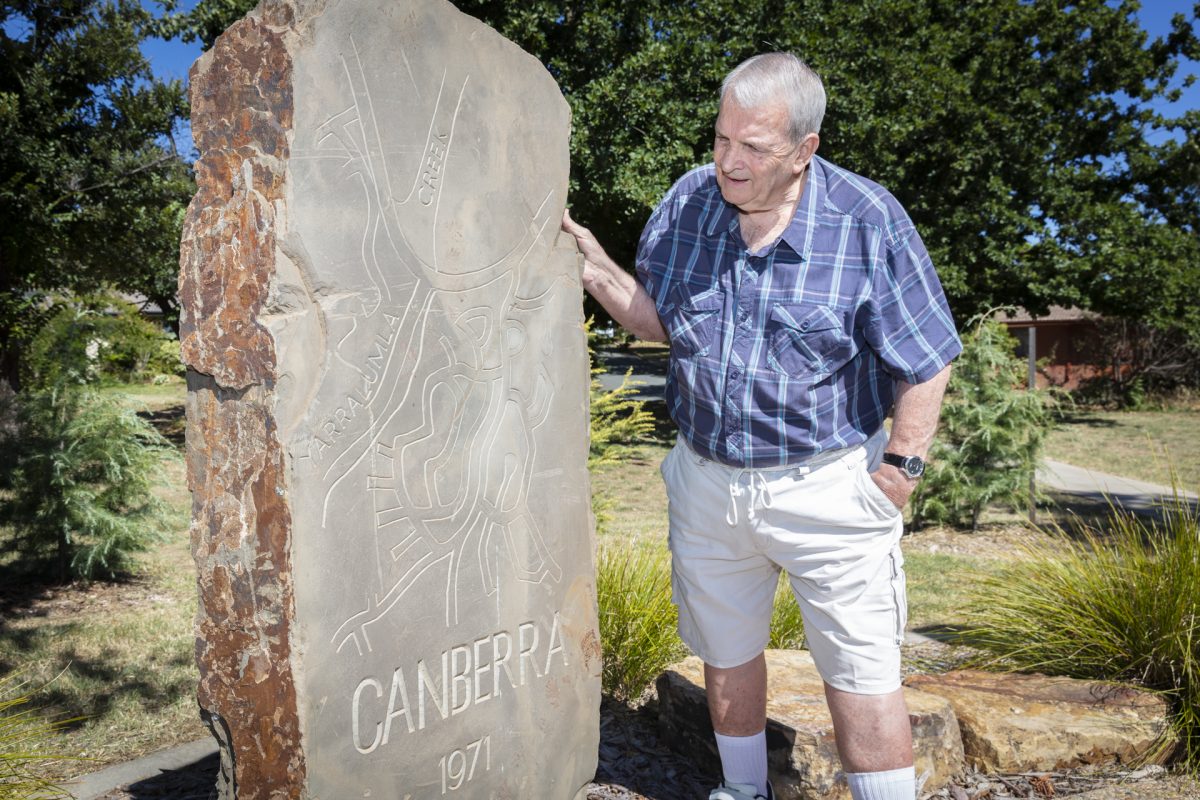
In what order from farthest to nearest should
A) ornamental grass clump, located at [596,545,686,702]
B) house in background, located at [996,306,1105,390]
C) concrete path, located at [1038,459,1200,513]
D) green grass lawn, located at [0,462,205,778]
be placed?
house in background, located at [996,306,1105,390] < concrete path, located at [1038,459,1200,513] < ornamental grass clump, located at [596,545,686,702] < green grass lawn, located at [0,462,205,778]

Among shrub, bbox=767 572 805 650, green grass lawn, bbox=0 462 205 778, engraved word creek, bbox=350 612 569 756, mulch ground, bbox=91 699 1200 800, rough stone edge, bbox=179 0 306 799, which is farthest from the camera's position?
shrub, bbox=767 572 805 650

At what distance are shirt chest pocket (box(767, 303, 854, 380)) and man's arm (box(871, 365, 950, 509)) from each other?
0.21m

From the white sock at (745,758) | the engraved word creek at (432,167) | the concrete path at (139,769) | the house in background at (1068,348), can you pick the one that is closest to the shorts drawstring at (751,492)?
the white sock at (745,758)

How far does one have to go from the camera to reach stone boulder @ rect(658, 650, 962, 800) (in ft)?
10.4

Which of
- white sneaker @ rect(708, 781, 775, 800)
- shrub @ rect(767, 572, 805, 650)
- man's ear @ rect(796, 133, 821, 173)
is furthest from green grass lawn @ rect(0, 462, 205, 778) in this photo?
man's ear @ rect(796, 133, 821, 173)

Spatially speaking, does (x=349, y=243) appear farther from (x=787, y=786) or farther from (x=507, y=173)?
(x=787, y=786)

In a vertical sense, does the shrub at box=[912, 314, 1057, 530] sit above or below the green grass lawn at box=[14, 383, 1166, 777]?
above

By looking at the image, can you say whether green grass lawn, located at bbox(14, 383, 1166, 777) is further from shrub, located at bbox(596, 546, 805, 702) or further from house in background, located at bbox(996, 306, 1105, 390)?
house in background, located at bbox(996, 306, 1105, 390)

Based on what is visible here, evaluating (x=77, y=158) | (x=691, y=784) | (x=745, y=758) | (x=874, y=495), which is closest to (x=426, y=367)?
(x=874, y=495)

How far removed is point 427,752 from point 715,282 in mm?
1553

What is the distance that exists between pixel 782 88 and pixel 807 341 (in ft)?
2.26

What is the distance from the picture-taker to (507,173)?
280cm

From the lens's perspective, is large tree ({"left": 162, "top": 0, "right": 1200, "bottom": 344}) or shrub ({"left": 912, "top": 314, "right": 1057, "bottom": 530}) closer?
shrub ({"left": 912, "top": 314, "right": 1057, "bottom": 530})

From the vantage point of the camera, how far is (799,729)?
322cm
